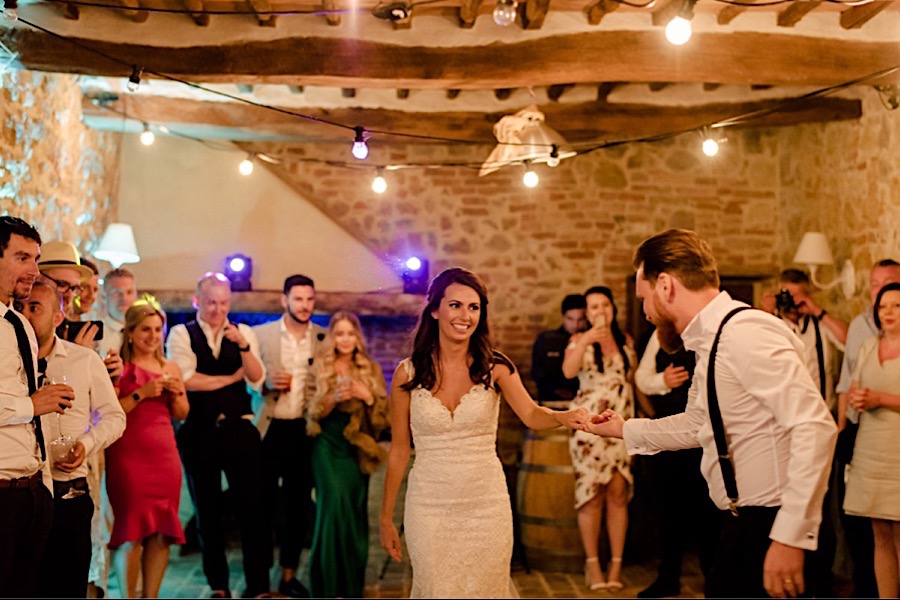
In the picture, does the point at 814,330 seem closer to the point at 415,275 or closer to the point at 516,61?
the point at 516,61

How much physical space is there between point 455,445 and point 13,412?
147 cm

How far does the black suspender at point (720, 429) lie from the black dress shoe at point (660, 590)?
8.86ft

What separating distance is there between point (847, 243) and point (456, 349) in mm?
3547

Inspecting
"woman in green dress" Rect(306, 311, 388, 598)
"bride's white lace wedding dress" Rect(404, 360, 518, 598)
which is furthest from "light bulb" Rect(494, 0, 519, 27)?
"woman in green dress" Rect(306, 311, 388, 598)

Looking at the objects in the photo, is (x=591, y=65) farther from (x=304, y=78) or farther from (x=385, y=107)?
(x=385, y=107)

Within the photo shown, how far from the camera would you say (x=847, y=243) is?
573 centimetres

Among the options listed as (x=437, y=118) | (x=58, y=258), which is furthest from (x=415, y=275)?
(x=58, y=258)

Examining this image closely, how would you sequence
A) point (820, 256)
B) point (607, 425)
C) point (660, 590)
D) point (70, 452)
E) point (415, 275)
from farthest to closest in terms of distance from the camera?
point (415, 275)
point (820, 256)
point (660, 590)
point (70, 452)
point (607, 425)

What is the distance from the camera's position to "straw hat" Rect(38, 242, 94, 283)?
12.1 ft

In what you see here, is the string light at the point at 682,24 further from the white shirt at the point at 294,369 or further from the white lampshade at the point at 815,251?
the white lampshade at the point at 815,251

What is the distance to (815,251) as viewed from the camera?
5.79m

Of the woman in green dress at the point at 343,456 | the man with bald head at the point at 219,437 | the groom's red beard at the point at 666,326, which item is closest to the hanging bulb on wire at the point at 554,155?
the woman in green dress at the point at 343,456

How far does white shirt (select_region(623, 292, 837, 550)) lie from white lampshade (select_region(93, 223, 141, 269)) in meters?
4.19

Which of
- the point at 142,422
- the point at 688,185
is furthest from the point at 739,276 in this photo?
the point at 142,422
